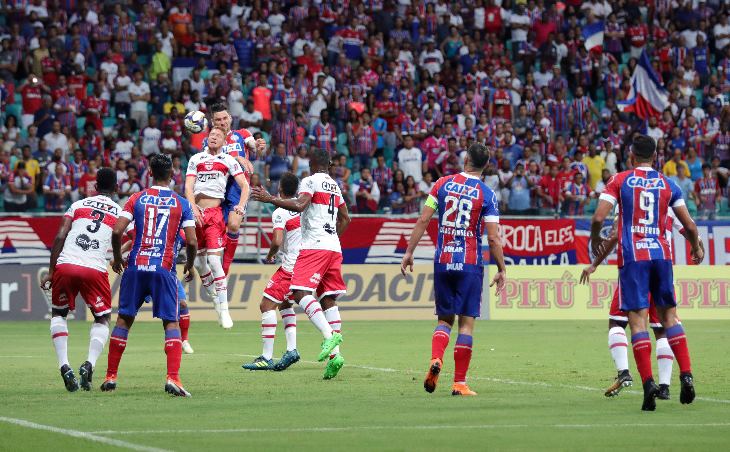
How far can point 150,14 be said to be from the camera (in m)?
35.0

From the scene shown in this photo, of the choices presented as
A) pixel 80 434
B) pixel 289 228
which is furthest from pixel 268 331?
pixel 80 434

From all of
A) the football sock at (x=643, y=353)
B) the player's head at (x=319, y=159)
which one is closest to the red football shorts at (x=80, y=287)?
the player's head at (x=319, y=159)

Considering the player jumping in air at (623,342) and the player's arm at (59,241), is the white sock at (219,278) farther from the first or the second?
the player jumping in air at (623,342)

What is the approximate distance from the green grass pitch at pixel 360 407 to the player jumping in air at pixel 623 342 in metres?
0.17

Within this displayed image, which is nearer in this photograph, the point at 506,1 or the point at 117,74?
the point at 117,74

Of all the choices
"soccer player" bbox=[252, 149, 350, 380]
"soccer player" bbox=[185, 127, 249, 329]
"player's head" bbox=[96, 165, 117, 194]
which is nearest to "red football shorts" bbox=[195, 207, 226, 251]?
"soccer player" bbox=[185, 127, 249, 329]

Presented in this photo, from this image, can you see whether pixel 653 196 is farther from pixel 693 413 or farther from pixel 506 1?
pixel 506 1

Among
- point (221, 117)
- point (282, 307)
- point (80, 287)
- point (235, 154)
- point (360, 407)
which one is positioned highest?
point (221, 117)

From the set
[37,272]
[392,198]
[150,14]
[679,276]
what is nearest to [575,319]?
[679,276]

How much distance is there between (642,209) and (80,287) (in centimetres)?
577

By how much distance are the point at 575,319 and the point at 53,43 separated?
14.6 meters

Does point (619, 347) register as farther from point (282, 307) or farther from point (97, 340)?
point (282, 307)

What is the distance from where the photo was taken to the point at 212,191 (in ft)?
62.0

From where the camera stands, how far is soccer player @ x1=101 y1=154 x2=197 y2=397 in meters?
12.6
